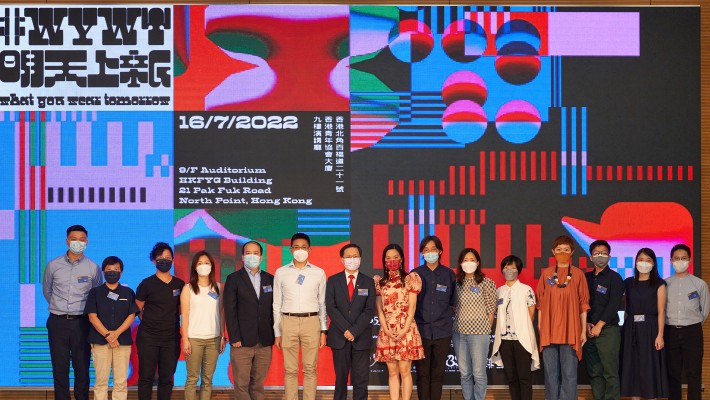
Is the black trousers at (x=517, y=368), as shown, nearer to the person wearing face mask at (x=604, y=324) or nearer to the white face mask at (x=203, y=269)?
the person wearing face mask at (x=604, y=324)

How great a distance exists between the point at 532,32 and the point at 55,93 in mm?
4628

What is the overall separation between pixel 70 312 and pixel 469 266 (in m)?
3.49

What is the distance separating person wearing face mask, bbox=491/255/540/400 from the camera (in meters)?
7.60

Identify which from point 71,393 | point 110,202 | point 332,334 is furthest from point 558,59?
point 71,393

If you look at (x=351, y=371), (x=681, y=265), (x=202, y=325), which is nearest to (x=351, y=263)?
(x=351, y=371)

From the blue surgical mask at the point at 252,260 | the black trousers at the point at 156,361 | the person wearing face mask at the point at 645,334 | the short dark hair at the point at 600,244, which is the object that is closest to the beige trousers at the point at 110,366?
the black trousers at the point at 156,361

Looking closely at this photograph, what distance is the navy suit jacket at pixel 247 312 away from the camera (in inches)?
296

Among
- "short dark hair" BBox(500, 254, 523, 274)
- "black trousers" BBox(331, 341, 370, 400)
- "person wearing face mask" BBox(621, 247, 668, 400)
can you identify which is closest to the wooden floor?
"person wearing face mask" BBox(621, 247, 668, 400)

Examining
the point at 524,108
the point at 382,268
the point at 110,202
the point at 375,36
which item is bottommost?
the point at 382,268

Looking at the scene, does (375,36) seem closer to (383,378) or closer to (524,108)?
(524,108)

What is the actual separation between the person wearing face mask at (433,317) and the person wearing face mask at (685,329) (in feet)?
6.30

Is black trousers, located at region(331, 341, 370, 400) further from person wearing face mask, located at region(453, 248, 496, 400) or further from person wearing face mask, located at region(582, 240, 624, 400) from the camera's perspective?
person wearing face mask, located at region(582, 240, 624, 400)

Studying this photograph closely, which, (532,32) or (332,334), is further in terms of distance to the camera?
(532,32)

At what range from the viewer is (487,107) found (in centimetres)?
848
